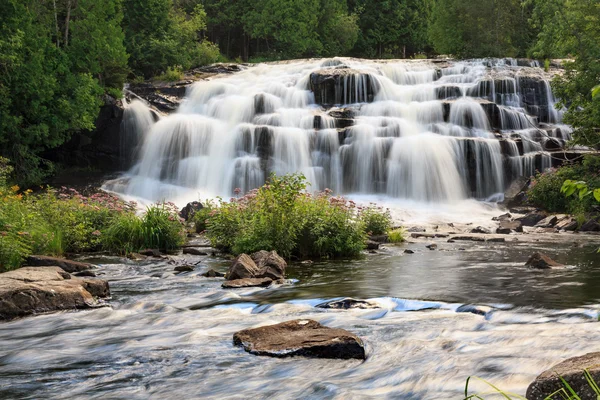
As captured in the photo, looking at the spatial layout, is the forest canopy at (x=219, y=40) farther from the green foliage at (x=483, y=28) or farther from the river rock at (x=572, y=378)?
the river rock at (x=572, y=378)

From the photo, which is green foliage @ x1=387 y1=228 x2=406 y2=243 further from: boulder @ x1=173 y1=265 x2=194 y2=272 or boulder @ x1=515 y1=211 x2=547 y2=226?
boulder @ x1=173 y1=265 x2=194 y2=272

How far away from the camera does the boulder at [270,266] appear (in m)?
12.1

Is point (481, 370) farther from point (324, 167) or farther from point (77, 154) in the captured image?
point (77, 154)

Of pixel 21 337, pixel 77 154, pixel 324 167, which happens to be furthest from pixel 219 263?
pixel 77 154

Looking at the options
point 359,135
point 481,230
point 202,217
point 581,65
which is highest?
point 581,65

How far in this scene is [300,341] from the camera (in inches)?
288

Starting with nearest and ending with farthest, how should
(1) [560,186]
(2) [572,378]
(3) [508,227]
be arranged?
(2) [572,378]
(3) [508,227]
(1) [560,186]

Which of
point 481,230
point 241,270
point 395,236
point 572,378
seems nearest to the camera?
point 572,378

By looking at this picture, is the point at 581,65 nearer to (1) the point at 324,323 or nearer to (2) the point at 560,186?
(2) the point at 560,186

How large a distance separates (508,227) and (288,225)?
973 centimetres

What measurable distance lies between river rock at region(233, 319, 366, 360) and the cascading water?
67.9 feet

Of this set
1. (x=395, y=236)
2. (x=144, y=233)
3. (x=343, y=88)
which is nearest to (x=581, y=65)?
(x=395, y=236)

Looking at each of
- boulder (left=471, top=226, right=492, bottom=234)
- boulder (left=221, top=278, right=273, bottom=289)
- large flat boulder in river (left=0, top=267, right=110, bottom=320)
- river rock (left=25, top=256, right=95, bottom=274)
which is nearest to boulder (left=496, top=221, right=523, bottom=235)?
boulder (left=471, top=226, right=492, bottom=234)

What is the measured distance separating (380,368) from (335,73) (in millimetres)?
30576
